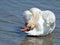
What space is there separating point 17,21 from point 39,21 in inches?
27.0

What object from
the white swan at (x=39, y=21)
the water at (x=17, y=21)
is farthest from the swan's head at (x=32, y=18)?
the water at (x=17, y=21)

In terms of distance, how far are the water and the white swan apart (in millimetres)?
127

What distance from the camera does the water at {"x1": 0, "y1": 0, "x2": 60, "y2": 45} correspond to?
182 inches

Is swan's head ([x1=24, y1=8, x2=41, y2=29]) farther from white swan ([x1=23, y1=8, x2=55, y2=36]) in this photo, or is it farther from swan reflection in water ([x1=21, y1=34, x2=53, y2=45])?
swan reflection in water ([x1=21, y1=34, x2=53, y2=45])

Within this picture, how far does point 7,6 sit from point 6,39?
1.42 m

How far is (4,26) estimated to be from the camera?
500cm

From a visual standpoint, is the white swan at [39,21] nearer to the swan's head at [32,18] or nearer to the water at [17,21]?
the swan's head at [32,18]

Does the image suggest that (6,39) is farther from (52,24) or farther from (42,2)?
(42,2)

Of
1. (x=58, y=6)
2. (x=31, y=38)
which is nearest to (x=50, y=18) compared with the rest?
(x=31, y=38)

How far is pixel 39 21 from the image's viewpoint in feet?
15.4

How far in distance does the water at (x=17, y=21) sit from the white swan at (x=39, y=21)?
13cm

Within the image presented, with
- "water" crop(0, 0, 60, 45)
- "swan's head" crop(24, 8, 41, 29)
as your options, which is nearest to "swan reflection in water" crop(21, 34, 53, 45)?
"water" crop(0, 0, 60, 45)

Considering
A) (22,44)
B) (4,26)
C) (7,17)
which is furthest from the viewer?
(7,17)

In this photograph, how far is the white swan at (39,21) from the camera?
4.63 m
